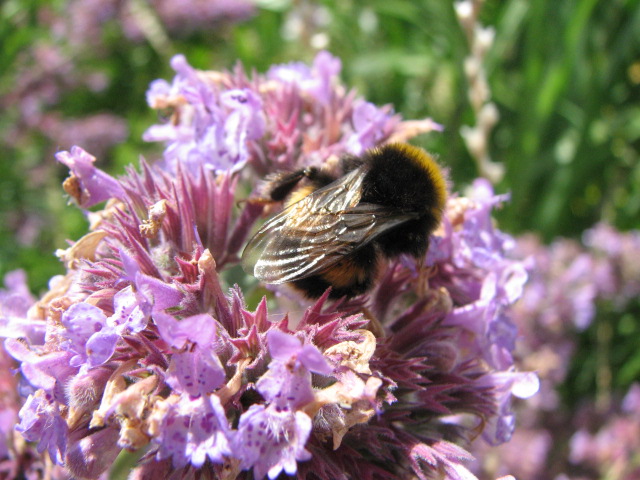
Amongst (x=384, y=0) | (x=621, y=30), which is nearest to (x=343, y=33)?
(x=384, y=0)

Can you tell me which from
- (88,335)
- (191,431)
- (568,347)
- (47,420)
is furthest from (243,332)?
(568,347)

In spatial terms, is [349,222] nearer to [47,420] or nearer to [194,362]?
[194,362]

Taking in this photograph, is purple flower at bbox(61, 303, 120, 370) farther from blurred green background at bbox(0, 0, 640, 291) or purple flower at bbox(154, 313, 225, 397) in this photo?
blurred green background at bbox(0, 0, 640, 291)

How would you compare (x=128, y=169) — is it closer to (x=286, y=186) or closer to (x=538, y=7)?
(x=286, y=186)

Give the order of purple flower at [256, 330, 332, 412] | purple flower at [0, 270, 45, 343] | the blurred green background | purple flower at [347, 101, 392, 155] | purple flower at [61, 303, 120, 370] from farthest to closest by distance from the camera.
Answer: the blurred green background, purple flower at [347, 101, 392, 155], purple flower at [0, 270, 45, 343], purple flower at [61, 303, 120, 370], purple flower at [256, 330, 332, 412]

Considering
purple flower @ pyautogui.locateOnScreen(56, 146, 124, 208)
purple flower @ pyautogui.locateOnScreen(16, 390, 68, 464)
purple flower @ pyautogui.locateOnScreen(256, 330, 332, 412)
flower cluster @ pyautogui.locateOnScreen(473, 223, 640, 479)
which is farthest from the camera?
flower cluster @ pyautogui.locateOnScreen(473, 223, 640, 479)

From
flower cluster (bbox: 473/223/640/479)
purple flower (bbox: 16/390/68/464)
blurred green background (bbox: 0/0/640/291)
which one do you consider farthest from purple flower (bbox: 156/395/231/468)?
flower cluster (bbox: 473/223/640/479)
